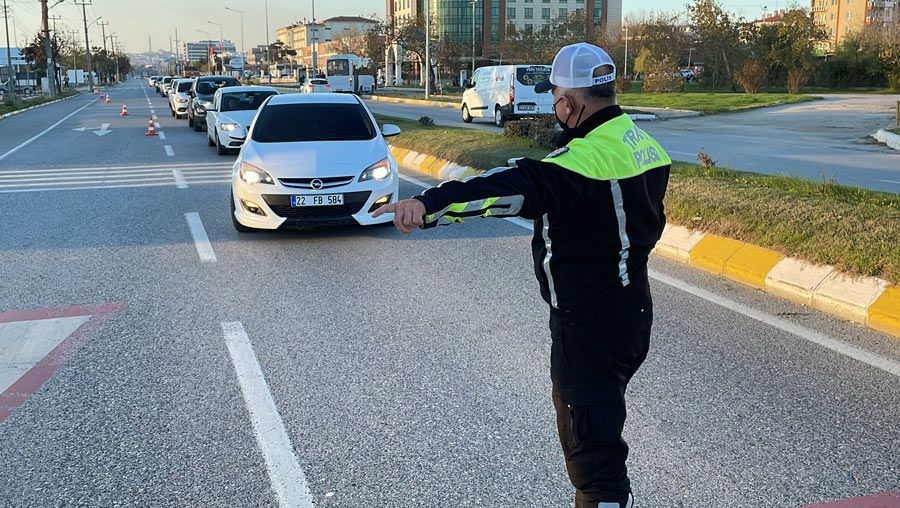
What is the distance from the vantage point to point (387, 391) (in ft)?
15.1

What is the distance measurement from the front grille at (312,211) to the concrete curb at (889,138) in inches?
626

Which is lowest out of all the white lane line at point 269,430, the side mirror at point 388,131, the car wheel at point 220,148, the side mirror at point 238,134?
the white lane line at point 269,430

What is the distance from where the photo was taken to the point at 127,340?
5566 mm

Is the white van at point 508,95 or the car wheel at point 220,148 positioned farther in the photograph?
the white van at point 508,95

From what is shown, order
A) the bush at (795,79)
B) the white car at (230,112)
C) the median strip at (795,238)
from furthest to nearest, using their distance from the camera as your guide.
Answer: the bush at (795,79), the white car at (230,112), the median strip at (795,238)

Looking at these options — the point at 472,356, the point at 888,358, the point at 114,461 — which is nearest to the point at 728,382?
the point at 888,358

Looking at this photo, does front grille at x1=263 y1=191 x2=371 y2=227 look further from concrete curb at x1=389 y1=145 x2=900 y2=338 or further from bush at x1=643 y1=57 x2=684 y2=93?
bush at x1=643 y1=57 x2=684 y2=93

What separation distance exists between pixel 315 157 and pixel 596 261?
266 inches

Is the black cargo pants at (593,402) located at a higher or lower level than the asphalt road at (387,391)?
higher

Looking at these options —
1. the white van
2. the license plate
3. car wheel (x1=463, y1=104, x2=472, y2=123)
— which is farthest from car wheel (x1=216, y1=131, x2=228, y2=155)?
car wheel (x1=463, y1=104, x2=472, y2=123)

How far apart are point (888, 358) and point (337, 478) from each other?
3.54m

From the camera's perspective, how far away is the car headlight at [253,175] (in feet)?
28.8

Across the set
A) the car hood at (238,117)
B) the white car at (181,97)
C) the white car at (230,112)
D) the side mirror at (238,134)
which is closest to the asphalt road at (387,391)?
the side mirror at (238,134)

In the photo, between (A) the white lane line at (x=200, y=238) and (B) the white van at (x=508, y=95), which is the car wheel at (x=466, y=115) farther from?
(A) the white lane line at (x=200, y=238)
